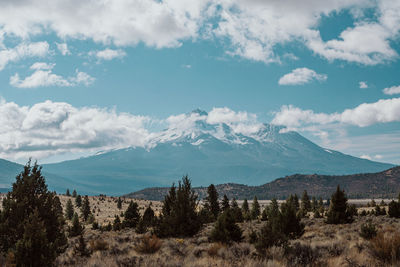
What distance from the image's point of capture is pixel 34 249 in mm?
9109

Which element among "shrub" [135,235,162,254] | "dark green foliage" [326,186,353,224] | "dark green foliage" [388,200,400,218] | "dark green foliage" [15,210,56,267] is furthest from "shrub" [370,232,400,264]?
"dark green foliage" [388,200,400,218]

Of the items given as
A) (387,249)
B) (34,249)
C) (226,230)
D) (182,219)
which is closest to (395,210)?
(182,219)

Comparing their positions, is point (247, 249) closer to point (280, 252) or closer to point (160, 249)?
point (280, 252)

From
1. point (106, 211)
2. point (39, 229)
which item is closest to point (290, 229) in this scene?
point (39, 229)

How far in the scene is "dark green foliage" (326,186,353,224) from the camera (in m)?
28.0

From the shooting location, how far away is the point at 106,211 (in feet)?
213

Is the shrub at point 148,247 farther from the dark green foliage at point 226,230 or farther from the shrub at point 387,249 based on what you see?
the shrub at point 387,249

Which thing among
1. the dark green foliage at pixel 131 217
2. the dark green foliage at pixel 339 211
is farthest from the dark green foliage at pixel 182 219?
the dark green foliage at pixel 131 217

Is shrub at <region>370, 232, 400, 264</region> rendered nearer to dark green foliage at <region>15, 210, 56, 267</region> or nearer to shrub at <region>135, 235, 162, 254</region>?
shrub at <region>135, 235, 162, 254</region>

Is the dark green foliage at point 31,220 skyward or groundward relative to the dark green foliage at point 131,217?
skyward

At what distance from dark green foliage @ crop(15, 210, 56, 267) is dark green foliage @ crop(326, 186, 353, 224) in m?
25.0

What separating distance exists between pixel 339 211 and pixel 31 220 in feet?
83.2

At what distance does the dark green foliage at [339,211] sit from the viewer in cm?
2802

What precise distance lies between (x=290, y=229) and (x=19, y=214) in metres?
13.3
